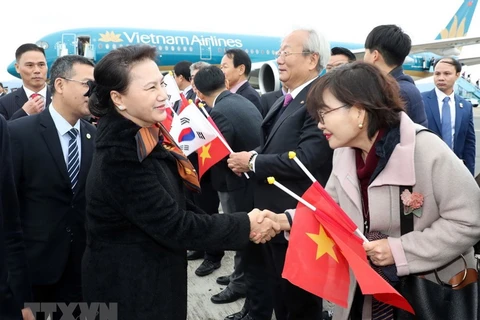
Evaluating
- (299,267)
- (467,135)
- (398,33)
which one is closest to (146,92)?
(299,267)

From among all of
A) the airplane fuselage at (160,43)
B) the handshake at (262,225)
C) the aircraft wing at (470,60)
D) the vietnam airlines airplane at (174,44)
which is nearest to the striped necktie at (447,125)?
the handshake at (262,225)

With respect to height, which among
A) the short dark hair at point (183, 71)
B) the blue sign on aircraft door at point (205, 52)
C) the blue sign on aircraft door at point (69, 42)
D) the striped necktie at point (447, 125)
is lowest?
the blue sign on aircraft door at point (205, 52)

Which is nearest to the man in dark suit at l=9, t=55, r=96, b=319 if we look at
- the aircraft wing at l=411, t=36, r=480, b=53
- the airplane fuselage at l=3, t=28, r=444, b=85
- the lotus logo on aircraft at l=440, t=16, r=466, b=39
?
the airplane fuselage at l=3, t=28, r=444, b=85

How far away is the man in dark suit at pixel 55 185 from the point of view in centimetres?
246

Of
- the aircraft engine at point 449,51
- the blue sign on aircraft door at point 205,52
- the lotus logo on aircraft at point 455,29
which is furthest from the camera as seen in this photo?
the lotus logo on aircraft at point 455,29

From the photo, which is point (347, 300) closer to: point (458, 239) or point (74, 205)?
point (458, 239)

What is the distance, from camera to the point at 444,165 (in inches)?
68.1

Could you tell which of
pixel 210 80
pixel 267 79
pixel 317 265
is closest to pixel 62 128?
pixel 317 265

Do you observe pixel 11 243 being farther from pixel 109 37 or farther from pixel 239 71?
pixel 109 37

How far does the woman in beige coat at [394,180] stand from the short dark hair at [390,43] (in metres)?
1.54

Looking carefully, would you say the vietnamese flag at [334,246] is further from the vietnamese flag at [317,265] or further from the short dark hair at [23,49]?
the short dark hair at [23,49]

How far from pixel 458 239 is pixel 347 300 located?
530 mm

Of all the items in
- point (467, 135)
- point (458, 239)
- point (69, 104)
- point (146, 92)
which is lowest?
point (467, 135)

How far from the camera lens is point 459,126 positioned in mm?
4906
